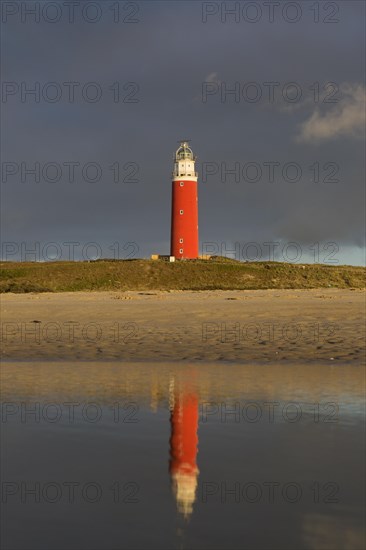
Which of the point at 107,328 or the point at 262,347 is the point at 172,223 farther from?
the point at 262,347

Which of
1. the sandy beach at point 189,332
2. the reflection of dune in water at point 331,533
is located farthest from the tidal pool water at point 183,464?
the sandy beach at point 189,332

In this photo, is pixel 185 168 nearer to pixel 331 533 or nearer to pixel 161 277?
pixel 161 277

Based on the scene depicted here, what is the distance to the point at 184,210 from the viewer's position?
71.9 metres

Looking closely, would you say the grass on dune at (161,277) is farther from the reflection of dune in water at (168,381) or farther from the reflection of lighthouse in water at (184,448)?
the reflection of lighthouse in water at (184,448)

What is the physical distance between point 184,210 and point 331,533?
219 feet

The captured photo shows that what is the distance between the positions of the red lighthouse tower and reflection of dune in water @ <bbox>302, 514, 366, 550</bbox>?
214 feet

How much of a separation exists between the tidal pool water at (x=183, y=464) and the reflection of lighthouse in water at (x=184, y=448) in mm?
17

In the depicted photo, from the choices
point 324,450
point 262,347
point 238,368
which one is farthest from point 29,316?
point 324,450

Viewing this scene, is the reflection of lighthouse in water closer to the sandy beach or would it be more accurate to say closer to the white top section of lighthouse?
the sandy beach

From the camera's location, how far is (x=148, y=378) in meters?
14.8

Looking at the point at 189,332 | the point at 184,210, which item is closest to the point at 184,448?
the point at 189,332

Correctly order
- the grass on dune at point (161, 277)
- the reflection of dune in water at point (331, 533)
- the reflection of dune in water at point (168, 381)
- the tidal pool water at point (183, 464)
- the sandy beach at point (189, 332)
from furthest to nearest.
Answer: the grass on dune at point (161, 277) < the sandy beach at point (189, 332) < the reflection of dune in water at point (168, 381) < the tidal pool water at point (183, 464) < the reflection of dune in water at point (331, 533)

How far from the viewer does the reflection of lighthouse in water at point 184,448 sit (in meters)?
6.63

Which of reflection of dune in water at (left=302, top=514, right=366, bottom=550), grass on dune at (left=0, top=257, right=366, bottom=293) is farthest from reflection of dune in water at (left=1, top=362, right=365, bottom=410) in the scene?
grass on dune at (left=0, top=257, right=366, bottom=293)
